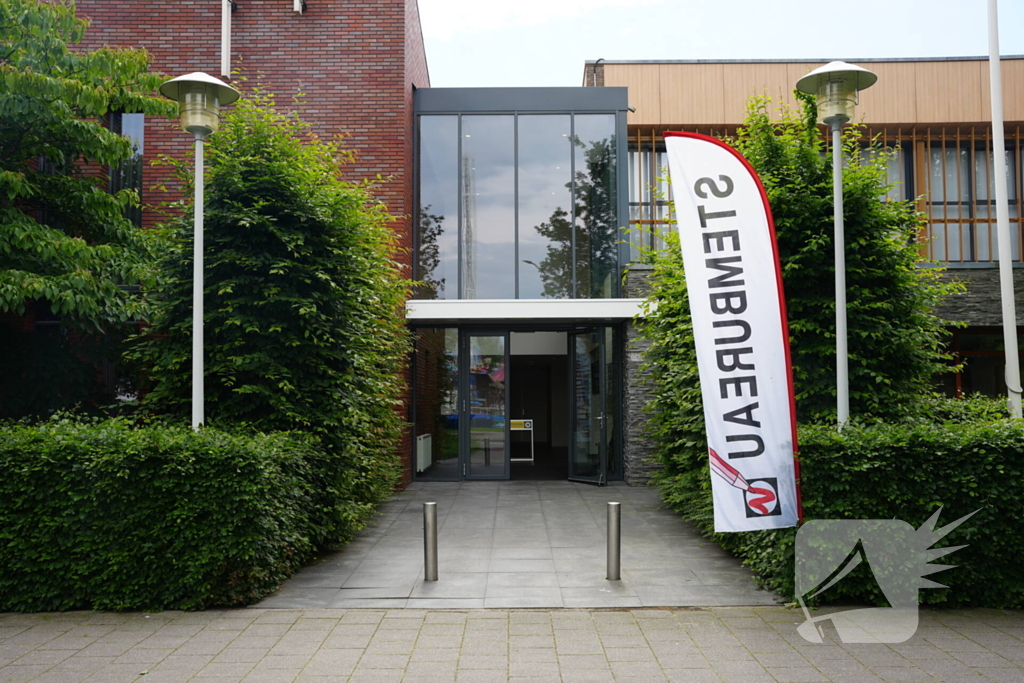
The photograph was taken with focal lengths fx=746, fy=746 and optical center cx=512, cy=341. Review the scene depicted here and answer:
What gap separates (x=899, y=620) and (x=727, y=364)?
7.29 ft

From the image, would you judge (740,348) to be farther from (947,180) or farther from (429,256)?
(947,180)

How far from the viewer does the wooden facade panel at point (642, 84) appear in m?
→ 14.6

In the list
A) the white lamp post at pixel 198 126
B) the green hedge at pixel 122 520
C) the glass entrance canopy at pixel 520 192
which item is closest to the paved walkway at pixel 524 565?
the green hedge at pixel 122 520

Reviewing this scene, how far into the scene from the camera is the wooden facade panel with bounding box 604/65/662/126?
47.9ft

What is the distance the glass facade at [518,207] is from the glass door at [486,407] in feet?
3.57

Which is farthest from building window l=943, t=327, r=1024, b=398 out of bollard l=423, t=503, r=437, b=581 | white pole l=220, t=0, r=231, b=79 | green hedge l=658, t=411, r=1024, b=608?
Result: white pole l=220, t=0, r=231, b=79

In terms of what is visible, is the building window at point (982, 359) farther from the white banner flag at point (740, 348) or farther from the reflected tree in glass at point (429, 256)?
the white banner flag at point (740, 348)

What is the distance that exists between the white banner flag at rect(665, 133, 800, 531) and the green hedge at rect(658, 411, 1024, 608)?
378 millimetres

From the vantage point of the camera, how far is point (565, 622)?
550cm

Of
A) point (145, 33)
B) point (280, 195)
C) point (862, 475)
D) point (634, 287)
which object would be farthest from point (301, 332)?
point (145, 33)

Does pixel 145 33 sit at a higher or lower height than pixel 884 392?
higher

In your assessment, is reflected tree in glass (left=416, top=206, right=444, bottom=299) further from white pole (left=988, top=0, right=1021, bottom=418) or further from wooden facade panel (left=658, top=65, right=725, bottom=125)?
white pole (left=988, top=0, right=1021, bottom=418)

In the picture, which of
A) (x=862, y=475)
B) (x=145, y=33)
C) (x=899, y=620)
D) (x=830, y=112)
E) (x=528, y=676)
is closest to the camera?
(x=528, y=676)

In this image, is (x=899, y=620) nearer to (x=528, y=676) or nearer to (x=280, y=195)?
(x=528, y=676)
